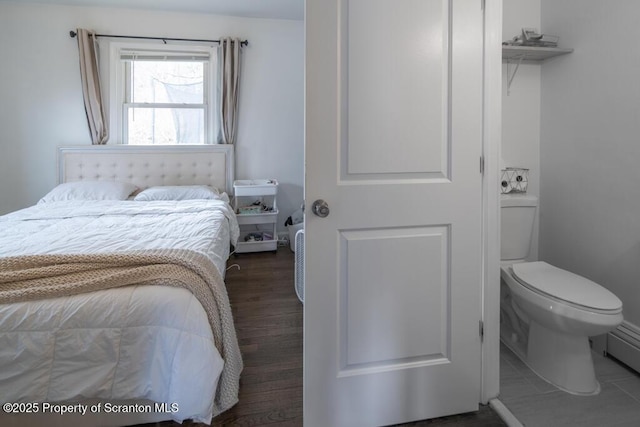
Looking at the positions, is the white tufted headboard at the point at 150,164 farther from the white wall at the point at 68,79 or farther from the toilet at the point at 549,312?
the toilet at the point at 549,312

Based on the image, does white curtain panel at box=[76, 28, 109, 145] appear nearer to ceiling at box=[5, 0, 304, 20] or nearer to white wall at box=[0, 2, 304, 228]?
white wall at box=[0, 2, 304, 228]

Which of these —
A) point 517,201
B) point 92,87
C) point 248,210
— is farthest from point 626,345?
point 92,87

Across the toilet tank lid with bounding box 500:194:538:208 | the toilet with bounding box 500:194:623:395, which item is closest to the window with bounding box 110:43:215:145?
the toilet tank lid with bounding box 500:194:538:208

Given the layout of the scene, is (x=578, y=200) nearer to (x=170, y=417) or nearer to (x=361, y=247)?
(x=361, y=247)

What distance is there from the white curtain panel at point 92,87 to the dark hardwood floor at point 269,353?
7.20 ft

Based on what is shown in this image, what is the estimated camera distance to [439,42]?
1.29 m

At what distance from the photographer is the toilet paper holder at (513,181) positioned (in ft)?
7.30

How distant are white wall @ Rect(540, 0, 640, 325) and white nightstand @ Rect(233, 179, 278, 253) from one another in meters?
2.56

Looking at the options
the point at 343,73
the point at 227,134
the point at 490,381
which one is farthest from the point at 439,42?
the point at 227,134

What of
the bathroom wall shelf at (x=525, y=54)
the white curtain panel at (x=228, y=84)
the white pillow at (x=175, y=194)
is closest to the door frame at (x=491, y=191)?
the bathroom wall shelf at (x=525, y=54)

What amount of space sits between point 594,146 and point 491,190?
3.55 ft

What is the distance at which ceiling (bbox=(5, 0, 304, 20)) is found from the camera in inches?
134

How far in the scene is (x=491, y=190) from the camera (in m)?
1.38

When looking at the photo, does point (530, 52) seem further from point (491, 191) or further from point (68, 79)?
point (68, 79)
